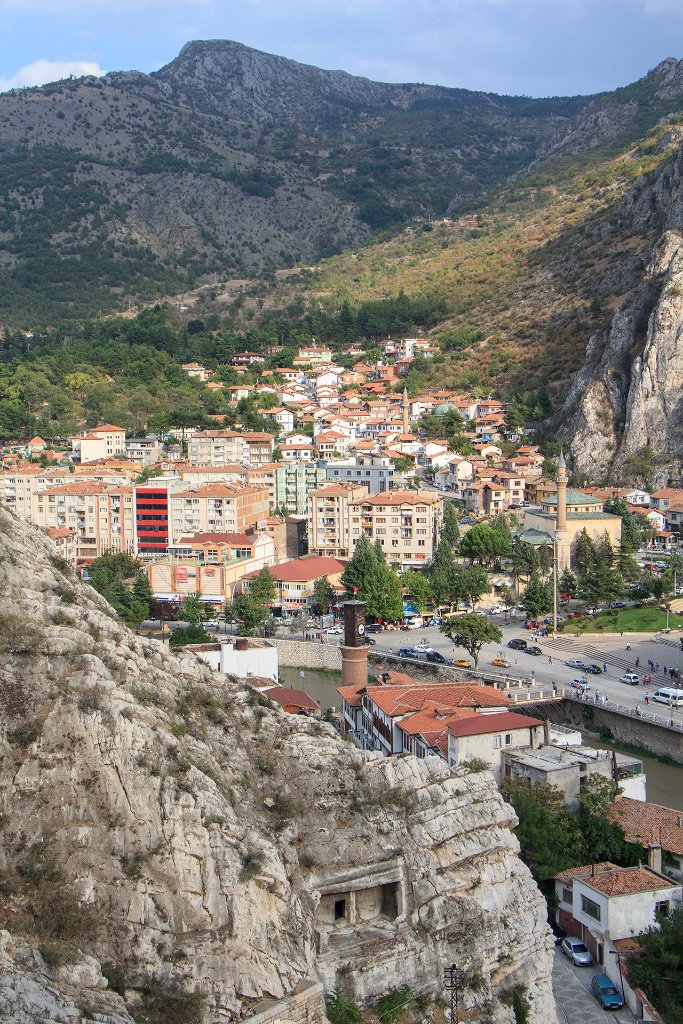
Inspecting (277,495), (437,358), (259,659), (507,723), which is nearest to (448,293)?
(437,358)

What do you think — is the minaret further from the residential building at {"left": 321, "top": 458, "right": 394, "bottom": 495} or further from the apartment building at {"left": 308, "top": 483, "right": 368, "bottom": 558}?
the residential building at {"left": 321, "top": 458, "right": 394, "bottom": 495}

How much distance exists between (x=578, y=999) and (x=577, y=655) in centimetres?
1908

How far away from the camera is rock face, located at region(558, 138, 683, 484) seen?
55125 mm

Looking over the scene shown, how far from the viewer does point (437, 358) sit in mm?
74250

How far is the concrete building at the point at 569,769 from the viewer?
63.4ft

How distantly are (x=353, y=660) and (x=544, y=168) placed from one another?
10626 cm

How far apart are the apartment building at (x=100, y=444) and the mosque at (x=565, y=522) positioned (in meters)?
22.6

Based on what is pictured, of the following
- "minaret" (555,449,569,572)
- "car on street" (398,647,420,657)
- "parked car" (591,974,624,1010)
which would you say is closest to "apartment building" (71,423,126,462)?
"minaret" (555,449,569,572)

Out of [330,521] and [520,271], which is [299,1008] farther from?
[520,271]

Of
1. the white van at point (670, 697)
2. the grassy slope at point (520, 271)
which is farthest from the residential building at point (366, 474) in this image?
the white van at point (670, 697)

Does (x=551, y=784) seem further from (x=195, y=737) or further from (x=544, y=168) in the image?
(x=544, y=168)

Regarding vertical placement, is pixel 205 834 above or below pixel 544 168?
below

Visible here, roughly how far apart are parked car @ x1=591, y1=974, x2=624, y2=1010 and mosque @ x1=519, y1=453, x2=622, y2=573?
28.2m

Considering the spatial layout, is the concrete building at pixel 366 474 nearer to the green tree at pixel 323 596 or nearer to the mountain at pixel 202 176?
the green tree at pixel 323 596
